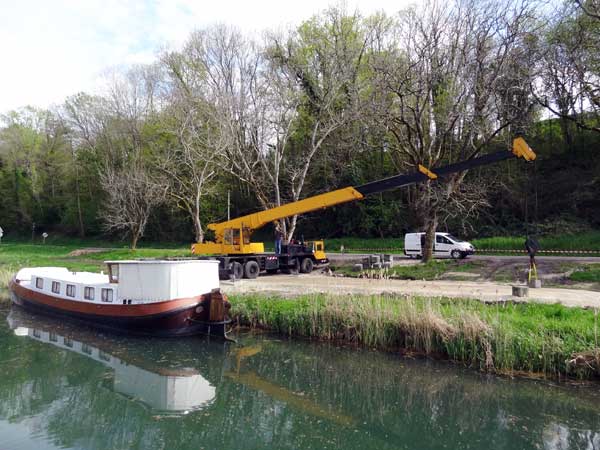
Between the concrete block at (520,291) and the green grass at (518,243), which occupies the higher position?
the green grass at (518,243)

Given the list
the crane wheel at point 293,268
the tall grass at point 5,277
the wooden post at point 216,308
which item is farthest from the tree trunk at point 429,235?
the tall grass at point 5,277

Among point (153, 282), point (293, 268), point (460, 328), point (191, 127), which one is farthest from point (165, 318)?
point (191, 127)

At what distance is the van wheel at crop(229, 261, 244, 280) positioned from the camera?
2139 centimetres

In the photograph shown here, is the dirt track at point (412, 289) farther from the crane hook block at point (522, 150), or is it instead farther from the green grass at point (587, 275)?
the crane hook block at point (522, 150)

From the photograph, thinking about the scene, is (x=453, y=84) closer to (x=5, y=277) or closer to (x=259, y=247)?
(x=259, y=247)

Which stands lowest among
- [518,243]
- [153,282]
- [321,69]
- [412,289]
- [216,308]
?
[216,308]

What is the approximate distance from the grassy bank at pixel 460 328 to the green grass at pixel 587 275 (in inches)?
273

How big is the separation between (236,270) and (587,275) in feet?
46.4

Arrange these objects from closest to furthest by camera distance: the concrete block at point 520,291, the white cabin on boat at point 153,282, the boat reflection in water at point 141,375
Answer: the boat reflection in water at point 141,375 < the concrete block at point 520,291 < the white cabin on boat at point 153,282

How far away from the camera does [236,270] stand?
71.0ft

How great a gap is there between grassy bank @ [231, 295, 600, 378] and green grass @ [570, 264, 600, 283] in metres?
6.94

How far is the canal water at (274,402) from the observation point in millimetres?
8453

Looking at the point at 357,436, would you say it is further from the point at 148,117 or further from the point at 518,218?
the point at 148,117

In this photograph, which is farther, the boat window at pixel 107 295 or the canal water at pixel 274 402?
the boat window at pixel 107 295
